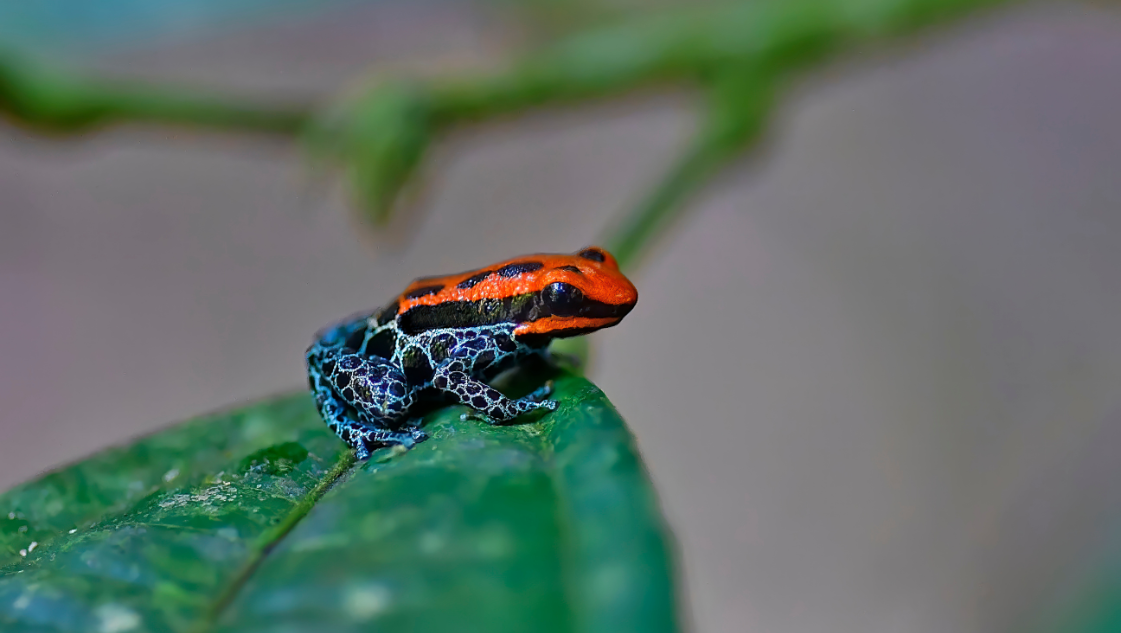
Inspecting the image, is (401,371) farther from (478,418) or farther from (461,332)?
(478,418)

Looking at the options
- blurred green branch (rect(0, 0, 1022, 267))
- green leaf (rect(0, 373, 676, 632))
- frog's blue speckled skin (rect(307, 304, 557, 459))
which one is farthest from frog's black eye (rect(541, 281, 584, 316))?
green leaf (rect(0, 373, 676, 632))

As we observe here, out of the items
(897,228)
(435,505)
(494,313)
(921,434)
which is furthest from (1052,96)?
(435,505)

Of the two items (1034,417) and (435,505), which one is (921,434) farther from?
(435,505)

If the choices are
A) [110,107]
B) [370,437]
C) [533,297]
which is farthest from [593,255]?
[110,107]

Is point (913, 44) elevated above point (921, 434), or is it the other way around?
point (913, 44)

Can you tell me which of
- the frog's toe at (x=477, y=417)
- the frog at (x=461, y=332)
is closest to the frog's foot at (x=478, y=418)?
the frog's toe at (x=477, y=417)

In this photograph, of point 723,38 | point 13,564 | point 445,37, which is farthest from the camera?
point 445,37

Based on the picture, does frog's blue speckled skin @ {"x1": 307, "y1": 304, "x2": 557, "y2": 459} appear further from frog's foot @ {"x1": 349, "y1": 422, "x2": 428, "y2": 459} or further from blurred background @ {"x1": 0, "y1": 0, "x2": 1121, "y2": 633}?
blurred background @ {"x1": 0, "y1": 0, "x2": 1121, "y2": 633}
